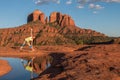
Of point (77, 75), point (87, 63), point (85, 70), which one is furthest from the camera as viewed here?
point (87, 63)

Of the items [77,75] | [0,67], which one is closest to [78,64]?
[77,75]

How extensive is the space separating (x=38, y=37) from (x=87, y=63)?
157 meters

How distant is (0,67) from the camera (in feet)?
196

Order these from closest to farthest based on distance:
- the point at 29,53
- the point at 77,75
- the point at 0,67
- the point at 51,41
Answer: the point at 77,75 → the point at 0,67 → the point at 29,53 → the point at 51,41

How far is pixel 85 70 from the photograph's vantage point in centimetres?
3525

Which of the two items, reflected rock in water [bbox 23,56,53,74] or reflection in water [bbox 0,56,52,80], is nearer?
reflection in water [bbox 0,56,52,80]

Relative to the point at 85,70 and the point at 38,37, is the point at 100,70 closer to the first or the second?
the point at 85,70

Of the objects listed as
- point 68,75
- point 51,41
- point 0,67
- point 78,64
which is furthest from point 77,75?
point 51,41

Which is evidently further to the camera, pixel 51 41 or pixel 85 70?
pixel 51 41

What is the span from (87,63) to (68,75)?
5.34m

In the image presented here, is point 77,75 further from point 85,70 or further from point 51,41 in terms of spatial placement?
point 51,41

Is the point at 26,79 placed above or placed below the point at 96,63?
below

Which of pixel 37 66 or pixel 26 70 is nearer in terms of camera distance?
pixel 26 70

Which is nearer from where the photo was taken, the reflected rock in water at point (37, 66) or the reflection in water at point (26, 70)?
the reflection in water at point (26, 70)
